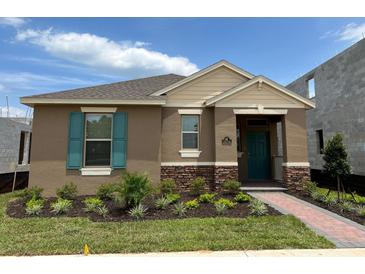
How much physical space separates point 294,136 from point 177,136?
4951 millimetres

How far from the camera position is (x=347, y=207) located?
793cm

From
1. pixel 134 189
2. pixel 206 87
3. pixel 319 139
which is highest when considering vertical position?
pixel 206 87

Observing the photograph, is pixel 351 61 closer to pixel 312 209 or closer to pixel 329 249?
pixel 312 209

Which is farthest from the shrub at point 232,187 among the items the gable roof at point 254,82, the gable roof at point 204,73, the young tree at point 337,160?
the gable roof at point 204,73

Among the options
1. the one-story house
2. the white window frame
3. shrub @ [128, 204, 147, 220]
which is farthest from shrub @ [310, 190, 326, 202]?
shrub @ [128, 204, 147, 220]

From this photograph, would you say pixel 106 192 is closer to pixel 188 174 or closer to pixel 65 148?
pixel 65 148

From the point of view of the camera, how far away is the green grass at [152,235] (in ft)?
16.3

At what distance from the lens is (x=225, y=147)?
10703 millimetres

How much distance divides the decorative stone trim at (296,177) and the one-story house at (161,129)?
0.13 ft

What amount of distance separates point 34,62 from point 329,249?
15908 mm

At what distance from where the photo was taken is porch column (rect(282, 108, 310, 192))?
421 inches

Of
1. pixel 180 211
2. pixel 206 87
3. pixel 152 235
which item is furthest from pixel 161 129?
pixel 152 235

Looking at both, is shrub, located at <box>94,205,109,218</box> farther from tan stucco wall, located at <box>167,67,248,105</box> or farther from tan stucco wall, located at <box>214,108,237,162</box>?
tan stucco wall, located at <box>167,67,248,105</box>

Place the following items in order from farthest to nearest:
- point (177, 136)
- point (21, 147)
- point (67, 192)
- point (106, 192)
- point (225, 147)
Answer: point (21, 147) → point (177, 136) → point (225, 147) → point (106, 192) → point (67, 192)
